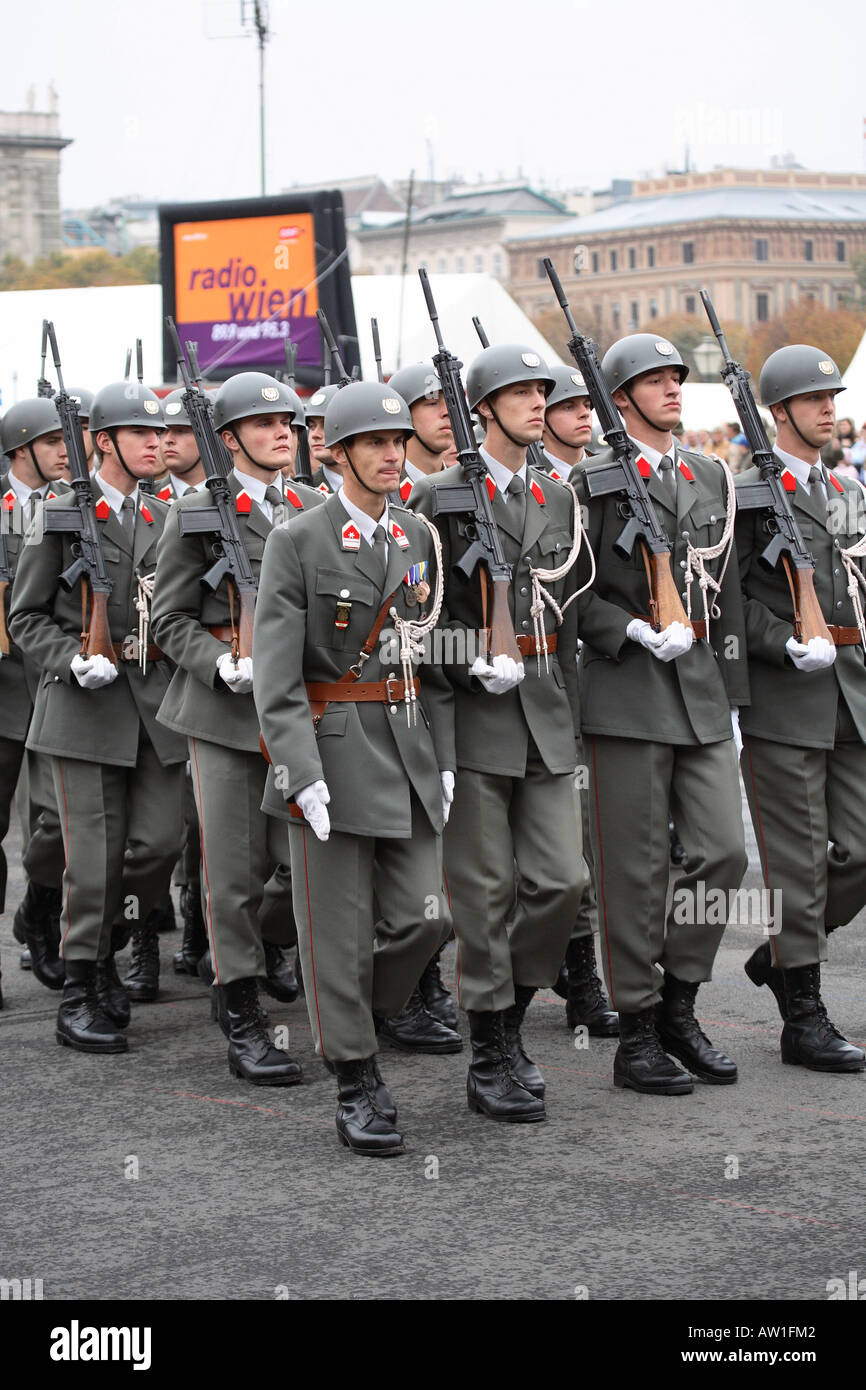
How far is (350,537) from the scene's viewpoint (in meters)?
5.55

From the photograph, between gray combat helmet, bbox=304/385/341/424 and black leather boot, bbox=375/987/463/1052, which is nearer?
black leather boot, bbox=375/987/463/1052

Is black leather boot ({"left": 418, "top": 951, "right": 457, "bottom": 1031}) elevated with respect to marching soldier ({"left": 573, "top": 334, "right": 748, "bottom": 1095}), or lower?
lower

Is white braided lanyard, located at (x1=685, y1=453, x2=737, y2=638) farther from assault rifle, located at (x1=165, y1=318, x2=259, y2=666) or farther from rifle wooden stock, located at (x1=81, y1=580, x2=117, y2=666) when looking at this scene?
rifle wooden stock, located at (x1=81, y1=580, x2=117, y2=666)

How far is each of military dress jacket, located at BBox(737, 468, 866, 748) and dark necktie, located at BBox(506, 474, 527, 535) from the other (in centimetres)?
72

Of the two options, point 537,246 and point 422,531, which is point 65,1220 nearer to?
point 422,531

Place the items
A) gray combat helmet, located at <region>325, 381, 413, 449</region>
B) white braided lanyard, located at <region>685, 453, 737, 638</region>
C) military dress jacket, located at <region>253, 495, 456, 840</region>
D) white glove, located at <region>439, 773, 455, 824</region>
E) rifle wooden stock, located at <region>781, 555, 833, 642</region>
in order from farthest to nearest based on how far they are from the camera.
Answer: rifle wooden stock, located at <region>781, 555, 833, 642</region> < white braided lanyard, located at <region>685, 453, 737, 638</region> < white glove, located at <region>439, 773, 455, 824</region> < gray combat helmet, located at <region>325, 381, 413, 449</region> < military dress jacket, located at <region>253, 495, 456, 840</region>

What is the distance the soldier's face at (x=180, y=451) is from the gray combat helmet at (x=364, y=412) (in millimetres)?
2315

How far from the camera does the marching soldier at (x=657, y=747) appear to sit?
599cm

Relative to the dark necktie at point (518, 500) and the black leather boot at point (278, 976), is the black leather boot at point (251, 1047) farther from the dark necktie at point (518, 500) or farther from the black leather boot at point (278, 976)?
the dark necktie at point (518, 500)

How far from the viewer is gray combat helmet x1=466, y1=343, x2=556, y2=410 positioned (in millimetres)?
5938

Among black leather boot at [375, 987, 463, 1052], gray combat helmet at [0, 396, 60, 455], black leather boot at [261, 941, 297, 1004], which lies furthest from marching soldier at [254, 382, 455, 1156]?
gray combat helmet at [0, 396, 60, 455]

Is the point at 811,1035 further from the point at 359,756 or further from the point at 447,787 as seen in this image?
the point at 359,756

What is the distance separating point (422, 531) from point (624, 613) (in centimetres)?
71

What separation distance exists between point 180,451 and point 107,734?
1509 mm
